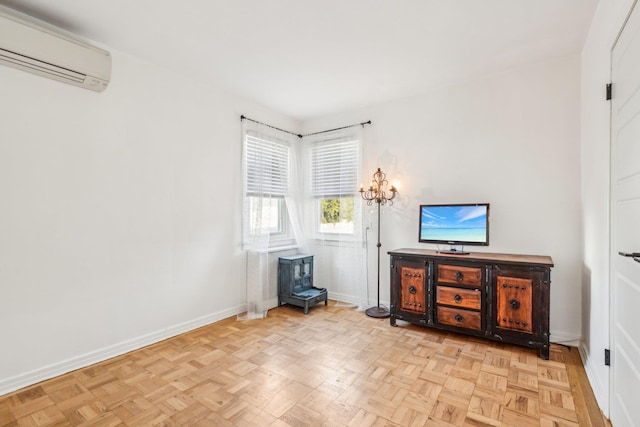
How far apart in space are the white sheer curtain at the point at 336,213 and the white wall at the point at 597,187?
2.16 m

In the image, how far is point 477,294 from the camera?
279 cm

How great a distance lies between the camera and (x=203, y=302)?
11.0 ft

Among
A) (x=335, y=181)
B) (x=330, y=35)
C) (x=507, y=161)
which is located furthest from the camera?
(x=335, y=181)

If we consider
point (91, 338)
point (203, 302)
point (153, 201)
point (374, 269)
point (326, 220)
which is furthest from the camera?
point (326, 220)

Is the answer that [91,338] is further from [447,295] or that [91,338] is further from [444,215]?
[444,215]

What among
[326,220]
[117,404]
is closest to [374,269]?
[326,220]

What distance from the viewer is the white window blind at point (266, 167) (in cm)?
383

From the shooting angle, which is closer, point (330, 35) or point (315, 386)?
point (315, 386)

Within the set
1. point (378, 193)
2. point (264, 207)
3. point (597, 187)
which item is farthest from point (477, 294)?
point (264, 207)

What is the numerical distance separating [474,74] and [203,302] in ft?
12.2

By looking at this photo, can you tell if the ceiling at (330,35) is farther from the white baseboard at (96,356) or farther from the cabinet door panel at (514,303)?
the white baseboard at (96,356)

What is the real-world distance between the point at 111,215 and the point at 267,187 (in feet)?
5.86

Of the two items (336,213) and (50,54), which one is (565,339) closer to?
(336,213)

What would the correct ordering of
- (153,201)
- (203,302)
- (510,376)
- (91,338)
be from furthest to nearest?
(203,302) < (153,201) < (91,338) < (510,376)
